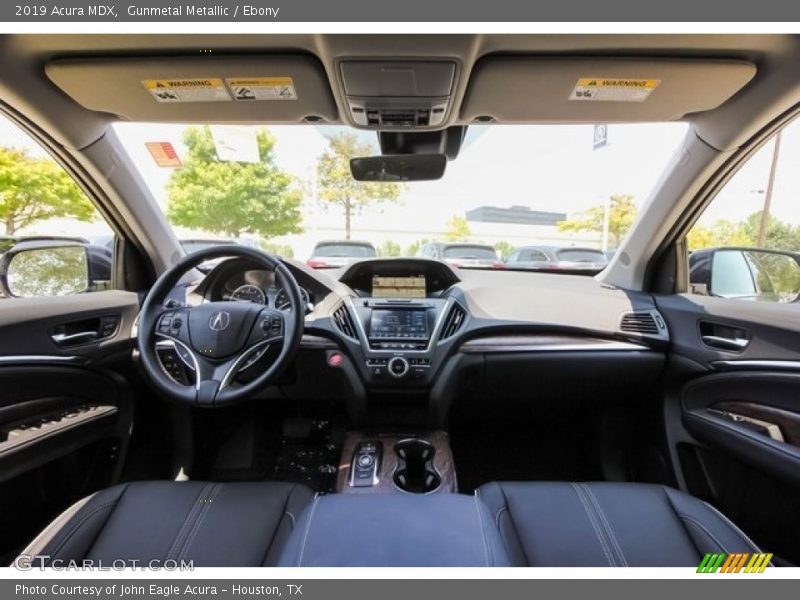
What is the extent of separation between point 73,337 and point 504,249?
257 centimetres

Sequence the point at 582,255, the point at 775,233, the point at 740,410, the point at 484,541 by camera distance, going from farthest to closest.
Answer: the point at 582,255
the point at 775,233
the point at 740,410
the point at 484,541

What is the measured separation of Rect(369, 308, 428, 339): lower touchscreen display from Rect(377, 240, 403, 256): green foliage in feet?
1.43

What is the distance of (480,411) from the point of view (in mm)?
2473

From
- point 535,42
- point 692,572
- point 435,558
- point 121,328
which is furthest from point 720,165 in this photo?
point 121,328

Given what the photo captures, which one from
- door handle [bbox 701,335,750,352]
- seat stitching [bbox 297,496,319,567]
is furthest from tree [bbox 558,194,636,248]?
seat stitching [bbox 297,496,319,567]

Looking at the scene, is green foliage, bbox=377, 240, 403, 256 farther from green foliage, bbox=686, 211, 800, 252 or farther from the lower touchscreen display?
green foliage, bbox=686, 211, 800, 252

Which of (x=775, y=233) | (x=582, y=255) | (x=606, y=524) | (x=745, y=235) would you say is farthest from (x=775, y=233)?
(x=606, y=524)

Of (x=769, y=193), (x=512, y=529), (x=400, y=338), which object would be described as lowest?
(x=512, y=529)

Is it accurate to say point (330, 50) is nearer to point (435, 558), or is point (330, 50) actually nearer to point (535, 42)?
point (535, 42)

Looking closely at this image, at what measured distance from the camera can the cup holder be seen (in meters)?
1.95

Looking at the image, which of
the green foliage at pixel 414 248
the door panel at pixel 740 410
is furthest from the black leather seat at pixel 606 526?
the green foliage at pixel 414 248

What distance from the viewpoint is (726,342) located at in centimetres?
188

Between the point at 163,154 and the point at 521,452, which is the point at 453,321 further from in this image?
the point at 163,154

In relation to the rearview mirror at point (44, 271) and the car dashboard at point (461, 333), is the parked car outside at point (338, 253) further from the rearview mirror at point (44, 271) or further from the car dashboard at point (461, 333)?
the rearview mirror at point (44, 271)
